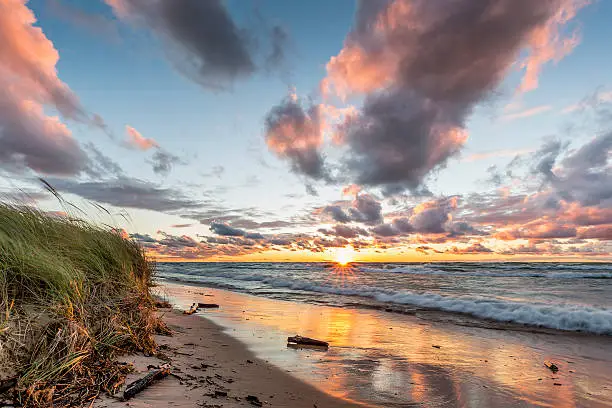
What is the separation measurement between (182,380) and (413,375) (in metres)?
3.63

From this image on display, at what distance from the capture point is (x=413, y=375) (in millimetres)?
5672

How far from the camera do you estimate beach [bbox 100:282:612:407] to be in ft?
15.1

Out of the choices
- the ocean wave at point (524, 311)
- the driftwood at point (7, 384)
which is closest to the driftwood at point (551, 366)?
the ocean wave at point (524, 311)

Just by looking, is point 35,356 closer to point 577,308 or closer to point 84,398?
point 84,398

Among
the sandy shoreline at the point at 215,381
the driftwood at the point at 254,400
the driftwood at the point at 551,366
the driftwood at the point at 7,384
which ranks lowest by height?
the driftwood at the point at 254,400

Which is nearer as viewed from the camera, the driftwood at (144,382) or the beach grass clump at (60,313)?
the beach grass clump at (60,313)

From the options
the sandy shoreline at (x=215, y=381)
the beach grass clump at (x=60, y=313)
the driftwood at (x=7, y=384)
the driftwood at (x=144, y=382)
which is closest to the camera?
the driftwood at (x=7, y=384)

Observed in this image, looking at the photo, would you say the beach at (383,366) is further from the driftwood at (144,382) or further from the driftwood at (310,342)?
the driftwood at (310,342)

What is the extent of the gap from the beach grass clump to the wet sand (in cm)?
273

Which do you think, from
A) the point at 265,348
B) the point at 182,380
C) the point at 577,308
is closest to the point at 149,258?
the point at 265,348

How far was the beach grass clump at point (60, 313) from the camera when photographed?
297cm

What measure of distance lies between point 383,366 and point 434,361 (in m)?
Answer: 1.09

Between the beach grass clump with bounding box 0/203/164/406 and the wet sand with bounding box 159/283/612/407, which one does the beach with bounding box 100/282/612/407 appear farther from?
the beach grass clump with bounding box 0/203/164/406

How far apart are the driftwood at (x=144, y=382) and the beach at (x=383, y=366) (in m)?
0.08
